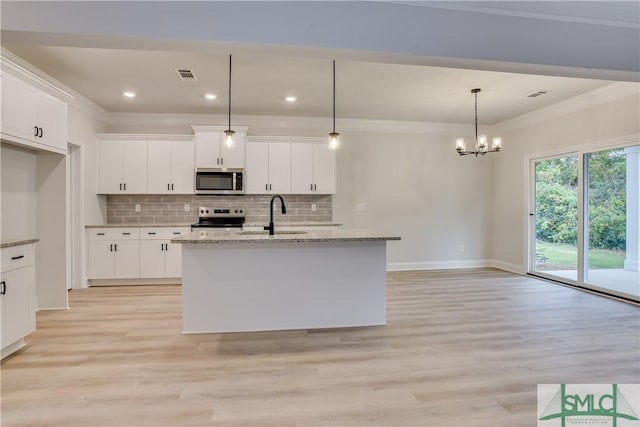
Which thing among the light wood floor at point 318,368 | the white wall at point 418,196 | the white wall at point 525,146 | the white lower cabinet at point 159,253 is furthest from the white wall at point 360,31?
the white wall at point 418,196

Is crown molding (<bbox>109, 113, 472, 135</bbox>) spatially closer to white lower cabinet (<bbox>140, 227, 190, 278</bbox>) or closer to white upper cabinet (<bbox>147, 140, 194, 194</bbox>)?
white upper cabinet (<bbox>147, 140, 194, 194</bbox>)

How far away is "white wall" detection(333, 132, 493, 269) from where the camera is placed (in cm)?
596

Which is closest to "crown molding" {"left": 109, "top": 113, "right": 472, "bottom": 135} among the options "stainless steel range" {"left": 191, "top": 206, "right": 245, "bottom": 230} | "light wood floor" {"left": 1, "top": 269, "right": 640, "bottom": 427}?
"stainless steel range" {"left": 191, "top": 206, "right": 245, "bottom": 230}

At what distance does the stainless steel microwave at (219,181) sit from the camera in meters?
5.26

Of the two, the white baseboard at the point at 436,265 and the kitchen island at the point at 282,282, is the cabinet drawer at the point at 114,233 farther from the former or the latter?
the white baseboard at the point at 436,265

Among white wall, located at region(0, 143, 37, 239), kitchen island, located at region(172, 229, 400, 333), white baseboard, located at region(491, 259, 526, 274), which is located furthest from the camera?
white baseboard, located at region(491, 259, 526, 274)

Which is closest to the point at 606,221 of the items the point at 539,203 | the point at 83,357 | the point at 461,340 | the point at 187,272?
the point at 539,203

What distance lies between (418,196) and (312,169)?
6.81 feet

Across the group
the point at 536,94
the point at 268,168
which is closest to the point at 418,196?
the point at 536,94

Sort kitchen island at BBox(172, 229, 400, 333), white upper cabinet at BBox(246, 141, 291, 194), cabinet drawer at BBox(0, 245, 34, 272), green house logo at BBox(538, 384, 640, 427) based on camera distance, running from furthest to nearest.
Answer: white upper cabinet at BBox(246, 141, 291, 194) < kitchen island at BBox(172, 229, 400, 333) < cabinet drawer at BBox(0, 245, 34, 272) < green house logo at BBox(538, 384, 640, 427)

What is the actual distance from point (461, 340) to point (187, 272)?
2475mm

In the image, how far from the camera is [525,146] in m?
5.67

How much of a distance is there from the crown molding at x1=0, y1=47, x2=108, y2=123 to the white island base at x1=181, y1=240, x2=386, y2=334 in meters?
2.03

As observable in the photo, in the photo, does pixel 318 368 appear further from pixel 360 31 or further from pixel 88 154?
pixel 88 154
